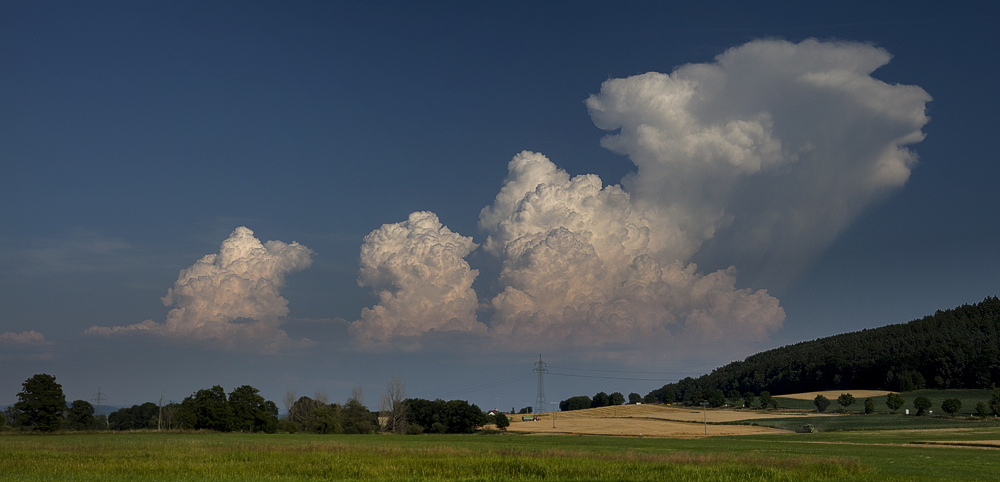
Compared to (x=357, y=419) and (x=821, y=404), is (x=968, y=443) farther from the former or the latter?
(x=357, y=419)

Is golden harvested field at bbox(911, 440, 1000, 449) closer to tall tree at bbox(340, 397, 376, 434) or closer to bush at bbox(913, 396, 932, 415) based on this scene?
bush at bbox(913, 396, 932, 415)

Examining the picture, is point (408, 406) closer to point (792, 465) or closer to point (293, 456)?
point (293, 456)

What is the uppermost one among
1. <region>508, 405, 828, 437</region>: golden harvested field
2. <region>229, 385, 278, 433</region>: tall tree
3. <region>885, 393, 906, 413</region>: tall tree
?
<region>229, 385, 278, 433</region>: tall tree

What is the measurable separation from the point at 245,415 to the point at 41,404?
31.3 meters

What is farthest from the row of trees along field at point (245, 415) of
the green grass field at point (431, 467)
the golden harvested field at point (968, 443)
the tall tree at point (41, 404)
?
the golden harvested field at point (968, 443)

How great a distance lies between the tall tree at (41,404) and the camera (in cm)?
10175

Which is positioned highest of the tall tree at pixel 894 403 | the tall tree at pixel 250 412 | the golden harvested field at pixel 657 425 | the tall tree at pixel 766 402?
the tall tree at pixel 250 412

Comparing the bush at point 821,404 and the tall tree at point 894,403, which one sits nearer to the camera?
the tall tree at point 894,403

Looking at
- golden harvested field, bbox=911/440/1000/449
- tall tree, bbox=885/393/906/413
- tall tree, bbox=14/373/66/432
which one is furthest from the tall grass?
tall tree, bbox=885/393/906/413

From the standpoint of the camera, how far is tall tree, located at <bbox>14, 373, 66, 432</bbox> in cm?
10175

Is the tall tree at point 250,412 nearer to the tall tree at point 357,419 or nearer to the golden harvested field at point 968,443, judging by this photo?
the tall tree at point 357,419

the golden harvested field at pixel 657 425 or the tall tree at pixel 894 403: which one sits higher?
the tall tree at pixel 894 403

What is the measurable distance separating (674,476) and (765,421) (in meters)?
124

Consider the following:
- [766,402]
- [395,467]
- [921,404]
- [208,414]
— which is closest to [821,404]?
[766,402]
